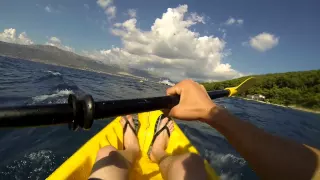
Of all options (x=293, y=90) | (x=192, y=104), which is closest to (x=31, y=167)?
(x=192, y=104)

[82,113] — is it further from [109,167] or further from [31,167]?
[31,167]

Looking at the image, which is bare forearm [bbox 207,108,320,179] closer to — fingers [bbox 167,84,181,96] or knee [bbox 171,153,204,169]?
fingers [bbox 167,84,181,96]

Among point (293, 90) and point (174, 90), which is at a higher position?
point (174, 90)

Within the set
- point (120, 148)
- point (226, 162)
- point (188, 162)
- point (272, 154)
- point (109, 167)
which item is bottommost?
point (226, 162)

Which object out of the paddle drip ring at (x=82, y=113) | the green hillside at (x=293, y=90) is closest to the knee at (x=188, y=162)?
the paddle drip ring at (x=82, y=113)

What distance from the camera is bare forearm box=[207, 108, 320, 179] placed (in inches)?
42.4

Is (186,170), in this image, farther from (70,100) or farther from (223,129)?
(70,100)

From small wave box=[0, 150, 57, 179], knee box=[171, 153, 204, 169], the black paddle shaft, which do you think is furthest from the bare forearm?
small wave box=[0, 150, 57, 179]

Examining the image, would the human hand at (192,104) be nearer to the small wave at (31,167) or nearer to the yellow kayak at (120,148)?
the yellow kayak at (120,148)

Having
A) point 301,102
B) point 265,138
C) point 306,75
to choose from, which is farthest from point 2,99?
point 306,75

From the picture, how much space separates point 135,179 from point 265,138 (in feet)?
8.19

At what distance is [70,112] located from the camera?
1.06 m

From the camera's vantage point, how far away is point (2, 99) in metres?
Result: 8.78

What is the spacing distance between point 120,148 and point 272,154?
3239mm
